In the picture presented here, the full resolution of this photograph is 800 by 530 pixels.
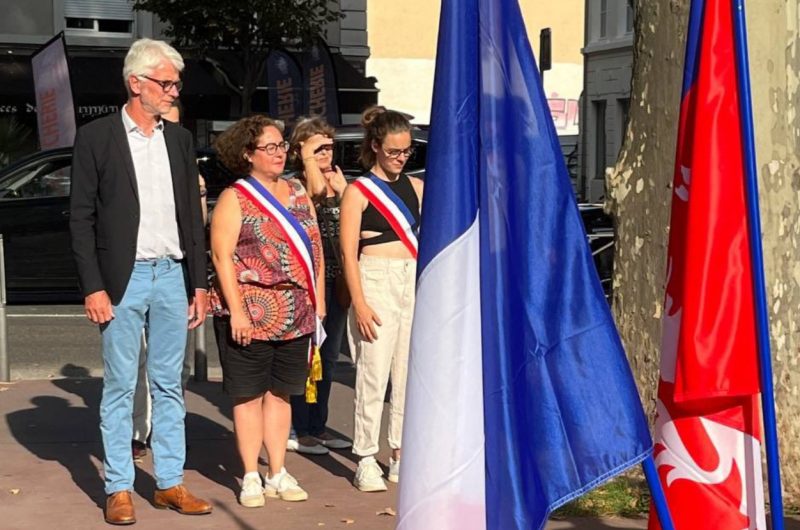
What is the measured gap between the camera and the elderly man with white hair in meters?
5.71

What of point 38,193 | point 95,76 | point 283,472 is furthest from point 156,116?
point 95,76

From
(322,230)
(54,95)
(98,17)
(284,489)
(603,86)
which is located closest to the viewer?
(284,489)

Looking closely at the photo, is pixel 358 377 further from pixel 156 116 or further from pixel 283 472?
pixel 156 116

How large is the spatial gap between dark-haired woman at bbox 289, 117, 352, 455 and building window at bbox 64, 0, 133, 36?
22.8 m

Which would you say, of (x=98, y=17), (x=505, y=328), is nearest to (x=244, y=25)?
(x=98, y=17)

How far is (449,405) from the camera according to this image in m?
3.48

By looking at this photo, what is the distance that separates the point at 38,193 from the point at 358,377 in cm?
886

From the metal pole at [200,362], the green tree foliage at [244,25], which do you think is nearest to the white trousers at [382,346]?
the metal pole at [200,362]

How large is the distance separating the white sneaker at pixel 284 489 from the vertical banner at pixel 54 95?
508 inches

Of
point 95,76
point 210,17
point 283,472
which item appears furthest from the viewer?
point 95,76

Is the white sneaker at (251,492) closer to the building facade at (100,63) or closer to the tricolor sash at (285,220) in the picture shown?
the tricolor sash at (285,220)

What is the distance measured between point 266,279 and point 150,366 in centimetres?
62

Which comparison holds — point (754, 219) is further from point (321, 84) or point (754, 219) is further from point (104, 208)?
point (321, 84)

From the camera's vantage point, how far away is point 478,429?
3498mm
